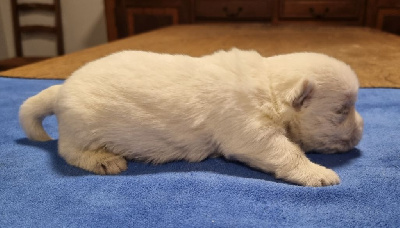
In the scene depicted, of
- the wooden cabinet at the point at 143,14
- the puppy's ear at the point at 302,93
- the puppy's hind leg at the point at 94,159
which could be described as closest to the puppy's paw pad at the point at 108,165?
the puppy's hind leg at the point at 94,159

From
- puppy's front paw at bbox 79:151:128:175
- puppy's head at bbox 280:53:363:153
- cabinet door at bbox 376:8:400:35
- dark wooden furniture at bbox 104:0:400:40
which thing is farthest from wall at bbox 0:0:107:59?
puppy's head at bbox 280:53:363:153

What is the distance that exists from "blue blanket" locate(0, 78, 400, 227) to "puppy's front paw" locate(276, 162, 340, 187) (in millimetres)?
32

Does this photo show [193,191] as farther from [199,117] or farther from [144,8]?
[144,8]

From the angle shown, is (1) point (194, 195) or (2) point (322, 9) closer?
(1) point (194, 195)

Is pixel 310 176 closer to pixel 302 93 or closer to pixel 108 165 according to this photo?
pixel 302 93

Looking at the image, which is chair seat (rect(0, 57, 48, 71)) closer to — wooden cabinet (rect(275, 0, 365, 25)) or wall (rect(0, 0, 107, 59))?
wall (rect(0, 0, 107, 59))

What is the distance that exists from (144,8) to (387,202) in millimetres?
5518

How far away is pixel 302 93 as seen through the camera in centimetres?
141

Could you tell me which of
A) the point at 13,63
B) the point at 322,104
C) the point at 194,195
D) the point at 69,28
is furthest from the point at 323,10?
the point at 194,195

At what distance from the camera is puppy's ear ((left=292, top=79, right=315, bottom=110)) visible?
1392 mm

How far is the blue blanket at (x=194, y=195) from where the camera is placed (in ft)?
3.75

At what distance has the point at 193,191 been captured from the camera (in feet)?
4.29

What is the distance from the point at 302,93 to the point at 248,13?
491cm

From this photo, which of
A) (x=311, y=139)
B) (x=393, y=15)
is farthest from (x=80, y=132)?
(x=393, y=15)
